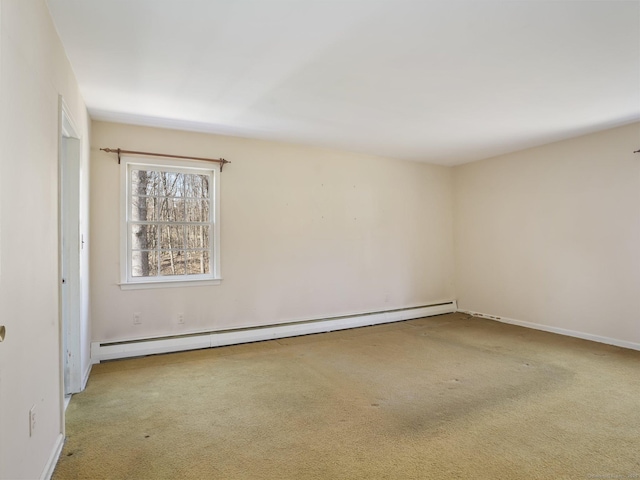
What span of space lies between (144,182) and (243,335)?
84.5 inches

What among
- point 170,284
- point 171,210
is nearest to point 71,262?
point 170,284

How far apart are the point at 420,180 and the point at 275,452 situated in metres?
4.93

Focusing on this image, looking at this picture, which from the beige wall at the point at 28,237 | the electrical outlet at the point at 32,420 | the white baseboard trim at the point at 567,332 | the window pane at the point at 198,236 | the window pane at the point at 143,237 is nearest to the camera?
the beige wall at the point at 28,237

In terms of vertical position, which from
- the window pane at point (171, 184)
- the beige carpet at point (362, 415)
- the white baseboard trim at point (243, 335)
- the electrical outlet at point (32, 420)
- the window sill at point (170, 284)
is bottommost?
the beige carpet at point (362, 415)

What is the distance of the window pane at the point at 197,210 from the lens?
170 inches

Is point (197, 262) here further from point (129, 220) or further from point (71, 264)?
point (71, 264)

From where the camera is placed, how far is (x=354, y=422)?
2.47 m

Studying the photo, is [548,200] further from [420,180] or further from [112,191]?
[112,191]

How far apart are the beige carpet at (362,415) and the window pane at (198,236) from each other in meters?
1.25

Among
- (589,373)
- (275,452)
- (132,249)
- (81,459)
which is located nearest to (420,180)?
(589,373)

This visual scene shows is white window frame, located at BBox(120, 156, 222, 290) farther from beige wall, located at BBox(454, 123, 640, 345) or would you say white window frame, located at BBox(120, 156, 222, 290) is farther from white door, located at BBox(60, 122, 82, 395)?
beige wall, located at BBox(454, 123, 640, 345)

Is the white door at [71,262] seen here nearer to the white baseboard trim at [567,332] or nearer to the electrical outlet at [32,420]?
the electrical outlet at [32,420]

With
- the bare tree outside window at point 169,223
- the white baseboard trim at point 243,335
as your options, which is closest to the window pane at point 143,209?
the bare tree outside window at point 169,223

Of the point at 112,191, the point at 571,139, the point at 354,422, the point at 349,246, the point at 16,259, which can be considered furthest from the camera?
the point at 349,246
